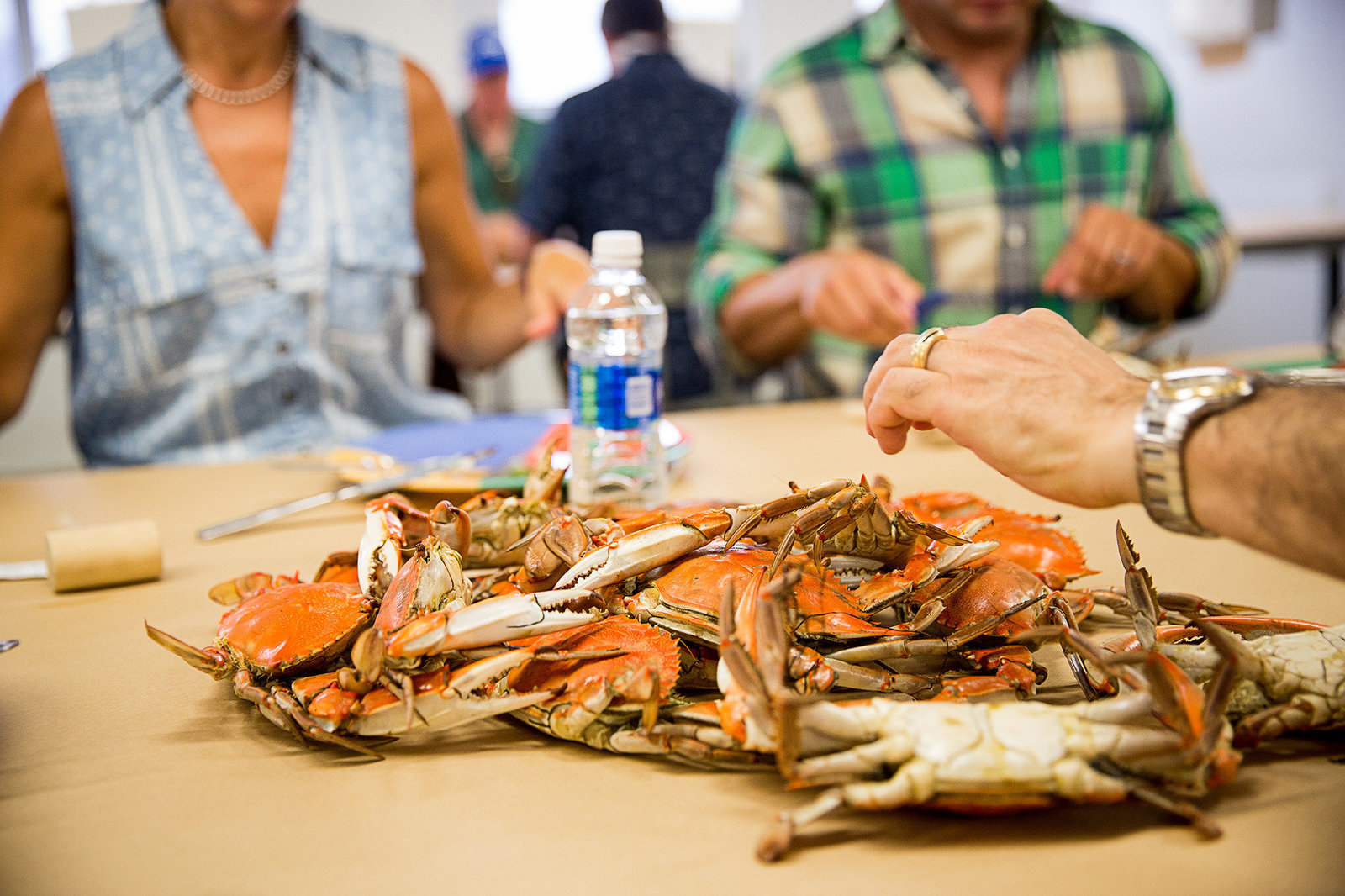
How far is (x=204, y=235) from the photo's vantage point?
1.85 metres

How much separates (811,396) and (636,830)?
188 centimetres

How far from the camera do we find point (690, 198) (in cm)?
333

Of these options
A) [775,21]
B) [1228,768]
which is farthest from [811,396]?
[775,21]

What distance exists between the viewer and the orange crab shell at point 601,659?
2.12 ft

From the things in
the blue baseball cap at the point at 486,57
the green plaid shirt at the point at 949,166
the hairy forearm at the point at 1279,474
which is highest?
the blue baseball cap at the point at 486,57

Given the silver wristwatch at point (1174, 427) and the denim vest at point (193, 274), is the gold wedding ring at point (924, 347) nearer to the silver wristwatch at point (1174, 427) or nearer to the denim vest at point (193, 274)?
the silver wristwatch at point (1174, 427)

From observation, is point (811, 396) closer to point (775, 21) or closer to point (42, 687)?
point (42, 687)

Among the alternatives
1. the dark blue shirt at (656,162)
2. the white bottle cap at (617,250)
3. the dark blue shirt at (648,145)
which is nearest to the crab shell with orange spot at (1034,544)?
the white bottle cap at (617,250)

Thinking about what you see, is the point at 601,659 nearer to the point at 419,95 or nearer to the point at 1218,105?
the point at 419,95

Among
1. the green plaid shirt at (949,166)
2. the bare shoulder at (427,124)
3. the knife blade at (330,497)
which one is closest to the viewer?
the knife blade at (330,497)

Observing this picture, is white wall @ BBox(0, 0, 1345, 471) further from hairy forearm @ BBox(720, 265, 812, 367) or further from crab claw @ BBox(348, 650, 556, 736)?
crab claw @ BBox(348, 650, 556, 736)

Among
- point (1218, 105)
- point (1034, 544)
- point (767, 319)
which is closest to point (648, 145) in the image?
Answer: point (767, 319)

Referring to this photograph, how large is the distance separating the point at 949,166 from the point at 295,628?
75.3 inches

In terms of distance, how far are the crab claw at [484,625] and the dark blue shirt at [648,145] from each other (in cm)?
272
